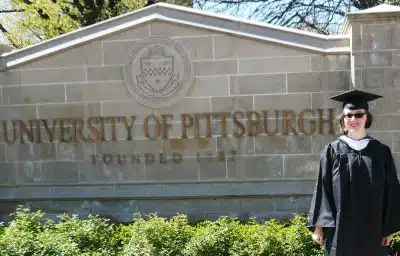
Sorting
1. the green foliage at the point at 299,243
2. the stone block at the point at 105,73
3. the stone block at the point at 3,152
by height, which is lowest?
the green foliage at the point at 299,243

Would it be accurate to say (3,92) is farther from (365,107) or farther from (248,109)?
(365,107)

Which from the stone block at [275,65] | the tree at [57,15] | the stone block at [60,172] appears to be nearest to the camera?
the stone block at [275,65]

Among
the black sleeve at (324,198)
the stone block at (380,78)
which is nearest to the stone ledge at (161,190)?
the stone block at (380,78)

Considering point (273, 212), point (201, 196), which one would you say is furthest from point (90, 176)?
point (273, 212)

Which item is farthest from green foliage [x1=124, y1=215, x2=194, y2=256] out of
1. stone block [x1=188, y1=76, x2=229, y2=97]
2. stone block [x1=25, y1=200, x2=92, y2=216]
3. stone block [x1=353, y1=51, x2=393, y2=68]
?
stone block [x1=353, y1=51, x2=393, y2=68]

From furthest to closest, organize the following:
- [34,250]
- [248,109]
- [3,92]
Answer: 1. [3,92]
2. [248,109]
3. [34,250]

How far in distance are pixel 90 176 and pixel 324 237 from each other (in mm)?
3953

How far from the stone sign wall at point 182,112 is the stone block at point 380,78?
14mm

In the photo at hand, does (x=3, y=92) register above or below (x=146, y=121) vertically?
above

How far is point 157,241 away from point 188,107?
2315 millimetres

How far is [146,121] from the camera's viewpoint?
22.3ft

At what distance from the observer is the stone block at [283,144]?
655 centimetres

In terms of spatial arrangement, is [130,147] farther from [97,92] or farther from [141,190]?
[97,92]

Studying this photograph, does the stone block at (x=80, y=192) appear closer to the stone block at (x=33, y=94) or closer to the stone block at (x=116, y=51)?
the stone block at (x=33, y=94)
